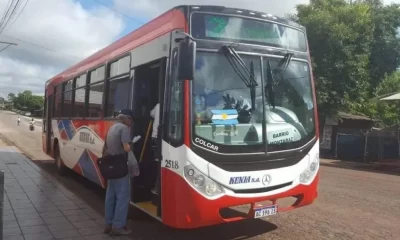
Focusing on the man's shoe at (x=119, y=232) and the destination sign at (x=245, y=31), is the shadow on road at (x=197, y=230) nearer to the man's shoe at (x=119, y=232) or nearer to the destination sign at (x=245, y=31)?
the man's shoe at (x=119, y=232)

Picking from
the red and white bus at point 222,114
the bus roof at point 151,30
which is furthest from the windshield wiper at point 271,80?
the bus roof at point 151,30

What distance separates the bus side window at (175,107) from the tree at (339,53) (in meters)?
16.2

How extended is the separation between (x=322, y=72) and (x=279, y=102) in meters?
16.0

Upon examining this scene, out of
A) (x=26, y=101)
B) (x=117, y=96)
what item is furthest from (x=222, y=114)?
(x=26, y=101)

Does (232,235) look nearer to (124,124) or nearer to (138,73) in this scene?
(124,124)

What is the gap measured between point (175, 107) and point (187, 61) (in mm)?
628

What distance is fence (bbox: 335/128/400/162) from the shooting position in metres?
20.2

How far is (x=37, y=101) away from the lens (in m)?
129

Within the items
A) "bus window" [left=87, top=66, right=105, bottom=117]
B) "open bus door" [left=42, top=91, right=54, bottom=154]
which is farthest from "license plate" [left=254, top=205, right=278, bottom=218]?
"open bus door" [left=42, top=91, right=54, bottom=154]

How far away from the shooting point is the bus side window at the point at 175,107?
4.65 metres

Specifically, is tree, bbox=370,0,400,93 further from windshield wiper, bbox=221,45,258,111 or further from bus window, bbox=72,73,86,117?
windshield wiper, bbox=221,45,258,111

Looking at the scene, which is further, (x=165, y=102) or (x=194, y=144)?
(x=165, y=102)

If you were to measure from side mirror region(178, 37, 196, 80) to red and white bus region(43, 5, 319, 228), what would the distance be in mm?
11

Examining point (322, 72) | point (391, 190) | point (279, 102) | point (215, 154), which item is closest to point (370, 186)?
point (391, 190)
